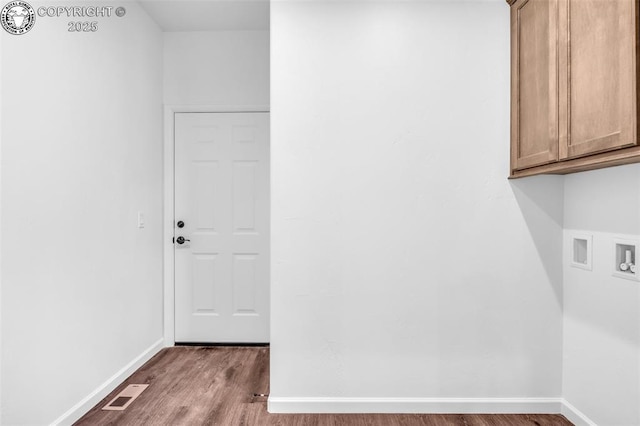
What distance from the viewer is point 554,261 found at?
7.59ft

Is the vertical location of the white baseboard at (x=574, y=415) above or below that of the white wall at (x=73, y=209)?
below

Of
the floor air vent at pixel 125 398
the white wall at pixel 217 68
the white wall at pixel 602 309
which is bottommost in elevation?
the floor air vent at pixel 125 398

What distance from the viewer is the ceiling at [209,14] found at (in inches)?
117

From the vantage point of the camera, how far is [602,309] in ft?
6.57

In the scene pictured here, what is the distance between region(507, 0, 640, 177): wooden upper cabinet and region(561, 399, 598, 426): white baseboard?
1324 millimetres

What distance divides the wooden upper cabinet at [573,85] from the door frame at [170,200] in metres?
2.00

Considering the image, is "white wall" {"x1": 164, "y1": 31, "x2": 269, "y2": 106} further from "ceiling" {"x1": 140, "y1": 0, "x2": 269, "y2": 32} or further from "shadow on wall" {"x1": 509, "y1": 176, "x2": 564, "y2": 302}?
"shadow on wall" {"x1": 509, "y1": 176, "x2": 564, "y2": 302}

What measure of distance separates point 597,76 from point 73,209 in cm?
261

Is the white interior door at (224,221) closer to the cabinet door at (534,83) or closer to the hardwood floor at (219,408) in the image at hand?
the hardwood floor at (219,408)

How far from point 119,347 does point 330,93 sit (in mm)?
2168

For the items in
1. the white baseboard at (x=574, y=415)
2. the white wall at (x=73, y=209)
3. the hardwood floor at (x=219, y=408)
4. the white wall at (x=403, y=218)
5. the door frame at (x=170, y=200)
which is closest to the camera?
the white wall at (x=73, y=209)

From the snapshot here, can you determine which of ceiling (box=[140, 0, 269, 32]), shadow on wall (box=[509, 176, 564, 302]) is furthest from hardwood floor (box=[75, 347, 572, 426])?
ceiling (box=[140, 0, 269, 32])

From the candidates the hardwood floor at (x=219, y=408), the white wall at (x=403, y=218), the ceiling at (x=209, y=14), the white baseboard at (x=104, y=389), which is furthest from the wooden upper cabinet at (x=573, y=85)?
the white baseboard at (x=104, y=389)

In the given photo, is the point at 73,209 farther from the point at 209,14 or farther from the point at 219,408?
the point at 209,14
